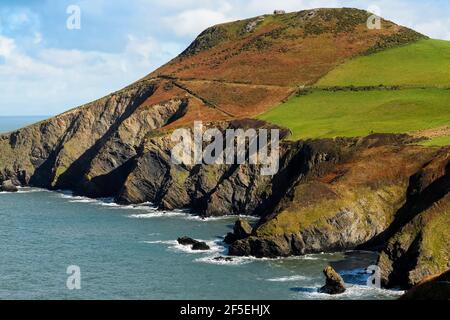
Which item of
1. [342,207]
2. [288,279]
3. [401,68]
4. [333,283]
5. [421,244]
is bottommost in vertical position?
[288,279]

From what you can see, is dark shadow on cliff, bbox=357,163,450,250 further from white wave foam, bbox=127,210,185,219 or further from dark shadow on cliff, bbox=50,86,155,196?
dark shadow on cliff, bbox=50,86,155,196

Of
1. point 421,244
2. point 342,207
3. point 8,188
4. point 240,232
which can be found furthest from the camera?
point 8,188

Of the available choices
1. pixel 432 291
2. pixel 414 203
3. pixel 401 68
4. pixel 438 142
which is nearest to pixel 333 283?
pixel 414 203

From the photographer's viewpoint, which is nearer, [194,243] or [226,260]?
[226,260]

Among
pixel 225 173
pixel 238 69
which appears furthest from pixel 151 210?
pixel 238 69

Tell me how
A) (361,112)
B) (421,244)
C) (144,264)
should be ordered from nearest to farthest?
(421,244)
(144,264)
(361,112)

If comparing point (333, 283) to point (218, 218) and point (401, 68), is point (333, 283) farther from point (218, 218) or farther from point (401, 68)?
point (401, 68)

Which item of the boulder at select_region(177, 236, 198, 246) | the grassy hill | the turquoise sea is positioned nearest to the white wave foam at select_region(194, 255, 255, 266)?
the turquoise sea

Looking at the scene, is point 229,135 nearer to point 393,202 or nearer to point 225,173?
point 225,173
